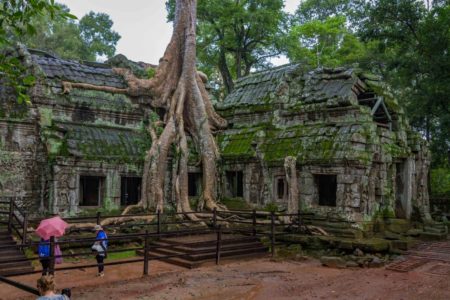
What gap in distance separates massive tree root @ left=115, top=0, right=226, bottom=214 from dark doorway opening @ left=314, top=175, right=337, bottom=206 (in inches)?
149

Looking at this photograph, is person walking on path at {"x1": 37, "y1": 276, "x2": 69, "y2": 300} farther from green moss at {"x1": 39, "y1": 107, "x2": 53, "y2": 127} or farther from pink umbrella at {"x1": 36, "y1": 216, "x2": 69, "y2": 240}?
green moss at {"x1": 39, "y1": 107, "x2": 53, "y2": 127}

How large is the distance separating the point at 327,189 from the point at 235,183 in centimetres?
390

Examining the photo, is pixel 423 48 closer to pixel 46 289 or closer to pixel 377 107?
pixel 377 107

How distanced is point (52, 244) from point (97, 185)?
696cm

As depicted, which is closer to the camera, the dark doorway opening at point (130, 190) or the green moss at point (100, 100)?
the dark doorway opening at point (130, 190)

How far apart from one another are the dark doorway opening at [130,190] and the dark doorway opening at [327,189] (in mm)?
6445

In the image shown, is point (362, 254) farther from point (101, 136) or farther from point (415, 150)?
point (101, 136)

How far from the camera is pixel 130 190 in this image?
15.2 metres

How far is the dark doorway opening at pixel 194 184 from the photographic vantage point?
16766mm

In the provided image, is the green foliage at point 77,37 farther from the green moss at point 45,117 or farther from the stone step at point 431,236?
the stone step at point 431,236

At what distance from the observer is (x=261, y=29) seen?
30.2m

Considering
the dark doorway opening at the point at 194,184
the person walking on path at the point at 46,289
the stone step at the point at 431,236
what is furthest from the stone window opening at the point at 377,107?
the person walking on path at the point at 46,289

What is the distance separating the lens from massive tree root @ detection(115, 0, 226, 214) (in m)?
14.7

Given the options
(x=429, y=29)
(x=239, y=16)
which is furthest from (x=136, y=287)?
(x=239, y=16)
